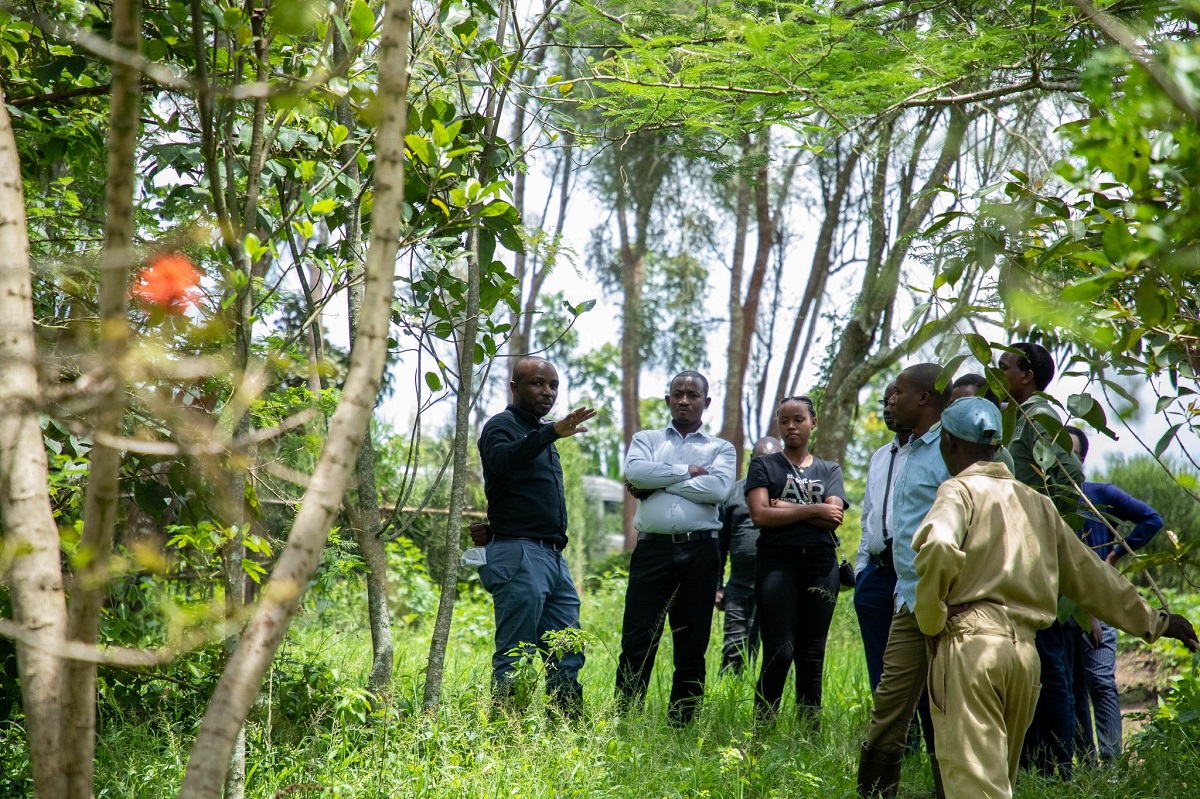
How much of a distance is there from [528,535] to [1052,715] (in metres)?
2.60

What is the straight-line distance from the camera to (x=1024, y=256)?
308 cm

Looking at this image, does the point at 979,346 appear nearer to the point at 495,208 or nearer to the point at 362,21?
the point at 495,208

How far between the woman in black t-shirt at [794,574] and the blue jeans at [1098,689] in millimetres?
1290

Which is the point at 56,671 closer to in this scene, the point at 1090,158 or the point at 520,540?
the point at 1090,158

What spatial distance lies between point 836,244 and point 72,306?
13.5m

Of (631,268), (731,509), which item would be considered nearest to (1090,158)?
(731,509)

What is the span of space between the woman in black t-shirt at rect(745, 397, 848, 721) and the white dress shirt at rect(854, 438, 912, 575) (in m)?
0.23

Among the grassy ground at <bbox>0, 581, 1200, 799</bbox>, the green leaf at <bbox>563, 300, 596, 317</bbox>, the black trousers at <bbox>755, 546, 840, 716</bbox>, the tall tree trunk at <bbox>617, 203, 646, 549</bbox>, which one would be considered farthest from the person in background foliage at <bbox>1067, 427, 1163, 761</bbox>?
the tall tree trunk at <bbox>617, 203, 646, 549</bbox>

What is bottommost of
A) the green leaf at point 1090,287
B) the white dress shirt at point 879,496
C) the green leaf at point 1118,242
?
the white dress shirt at point 879,496

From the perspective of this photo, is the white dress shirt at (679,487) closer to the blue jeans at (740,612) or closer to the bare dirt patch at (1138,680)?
the blue jeans at (740,612)

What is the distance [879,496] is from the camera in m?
4.80

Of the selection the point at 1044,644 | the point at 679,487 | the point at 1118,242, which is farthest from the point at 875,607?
the point at 1118,242

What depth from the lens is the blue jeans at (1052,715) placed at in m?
4.52

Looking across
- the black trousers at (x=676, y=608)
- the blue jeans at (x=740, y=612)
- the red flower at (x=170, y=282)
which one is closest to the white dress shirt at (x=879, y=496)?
the black trousers at (x=676, y=608)
